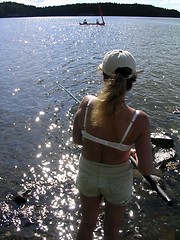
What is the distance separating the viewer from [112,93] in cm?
391

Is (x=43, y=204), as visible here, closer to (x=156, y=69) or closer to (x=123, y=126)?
(x=123, y=126)

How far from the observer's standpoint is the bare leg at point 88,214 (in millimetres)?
4656

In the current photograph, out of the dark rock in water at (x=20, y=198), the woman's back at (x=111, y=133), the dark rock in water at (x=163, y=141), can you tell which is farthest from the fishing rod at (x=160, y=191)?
the dark rock in water at (x=163, y=141)

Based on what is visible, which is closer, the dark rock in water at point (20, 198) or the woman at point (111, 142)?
the woman at point (111, 142)

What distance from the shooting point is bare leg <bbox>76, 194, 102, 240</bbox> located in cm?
466

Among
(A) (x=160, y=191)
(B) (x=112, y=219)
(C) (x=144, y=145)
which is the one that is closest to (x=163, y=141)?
(A) (x=160, y=191)

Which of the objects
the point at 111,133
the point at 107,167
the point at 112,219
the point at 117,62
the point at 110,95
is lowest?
the point at 112,219

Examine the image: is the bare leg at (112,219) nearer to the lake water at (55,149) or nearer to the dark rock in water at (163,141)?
the lake water at (55,149)

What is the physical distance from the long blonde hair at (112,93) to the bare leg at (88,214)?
46.8 inches

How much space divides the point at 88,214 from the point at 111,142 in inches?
45.7

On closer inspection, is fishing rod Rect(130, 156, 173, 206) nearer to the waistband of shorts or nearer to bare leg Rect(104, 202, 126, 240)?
the waistband of shorts

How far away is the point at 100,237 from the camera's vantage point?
263 inches

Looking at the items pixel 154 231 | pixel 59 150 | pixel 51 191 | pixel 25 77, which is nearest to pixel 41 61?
pixel 25 77

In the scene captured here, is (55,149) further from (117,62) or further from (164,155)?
(117,62)
